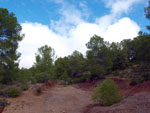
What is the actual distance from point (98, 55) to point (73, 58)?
10936mm

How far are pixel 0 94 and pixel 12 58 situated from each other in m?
4.12

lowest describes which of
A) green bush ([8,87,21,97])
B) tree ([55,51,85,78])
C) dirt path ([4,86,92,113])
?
dirt path ([4,86,92,113])

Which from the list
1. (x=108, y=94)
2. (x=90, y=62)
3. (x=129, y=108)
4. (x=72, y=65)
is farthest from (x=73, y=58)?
(x=129, y=108)

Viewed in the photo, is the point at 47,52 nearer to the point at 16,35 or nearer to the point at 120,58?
the point at 120,58

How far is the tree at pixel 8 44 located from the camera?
1487 centimetres

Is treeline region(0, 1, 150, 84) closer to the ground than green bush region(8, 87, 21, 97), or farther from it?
farther from it

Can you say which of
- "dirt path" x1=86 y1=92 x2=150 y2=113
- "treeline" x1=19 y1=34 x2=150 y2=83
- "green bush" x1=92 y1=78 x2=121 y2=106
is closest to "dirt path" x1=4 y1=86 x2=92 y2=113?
→ "green bush" x1=92 y1=78 x2=121 y2=106

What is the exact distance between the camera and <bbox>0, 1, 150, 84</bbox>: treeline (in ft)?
50.5

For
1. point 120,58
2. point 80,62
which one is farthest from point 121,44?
point 80,62

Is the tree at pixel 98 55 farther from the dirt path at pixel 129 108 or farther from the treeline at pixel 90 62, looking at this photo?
the dirt path at pixel 129 108

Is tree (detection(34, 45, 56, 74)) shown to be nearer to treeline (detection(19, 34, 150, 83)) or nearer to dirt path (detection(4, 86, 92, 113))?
treeline (detection(19, 34, 150, 83))

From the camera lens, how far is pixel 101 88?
1254 cm

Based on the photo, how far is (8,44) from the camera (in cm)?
1484

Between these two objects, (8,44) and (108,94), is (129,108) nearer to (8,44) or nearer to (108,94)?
(108,94)
